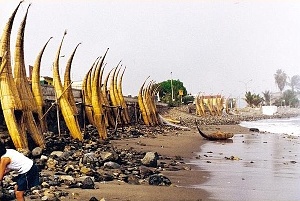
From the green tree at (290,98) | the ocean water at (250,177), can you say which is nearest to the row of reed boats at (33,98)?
the ocean water at (250,177)

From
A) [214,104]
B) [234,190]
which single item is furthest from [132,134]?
[214,104]

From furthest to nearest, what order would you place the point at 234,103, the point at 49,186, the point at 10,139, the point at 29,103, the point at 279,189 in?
the point at 234,103
the point at 29,103
the point at 10,139
the point at 279,189
the point at 49,186

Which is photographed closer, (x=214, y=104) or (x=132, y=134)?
(x=132, y=134)

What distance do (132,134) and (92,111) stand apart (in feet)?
14.0

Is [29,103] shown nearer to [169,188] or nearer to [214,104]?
[169,188]

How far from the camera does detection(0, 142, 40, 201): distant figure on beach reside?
17.2 ft

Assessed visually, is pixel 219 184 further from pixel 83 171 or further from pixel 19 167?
pixel 19 167

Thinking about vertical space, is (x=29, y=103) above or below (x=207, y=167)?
above

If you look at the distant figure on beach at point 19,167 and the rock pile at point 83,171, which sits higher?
the distant figure on beach at point 19,167

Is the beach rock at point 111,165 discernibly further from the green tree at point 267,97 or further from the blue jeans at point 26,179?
the green tree at point 267,97

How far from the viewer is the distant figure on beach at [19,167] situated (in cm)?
523

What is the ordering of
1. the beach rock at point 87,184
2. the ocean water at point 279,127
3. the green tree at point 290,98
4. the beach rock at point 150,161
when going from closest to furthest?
the beach rock at point 87,184, the beach rock at point 150,161, the ocean water at point 279,127, the green tree at point 290,98

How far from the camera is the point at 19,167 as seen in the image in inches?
218

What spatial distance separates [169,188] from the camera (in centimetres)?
862
